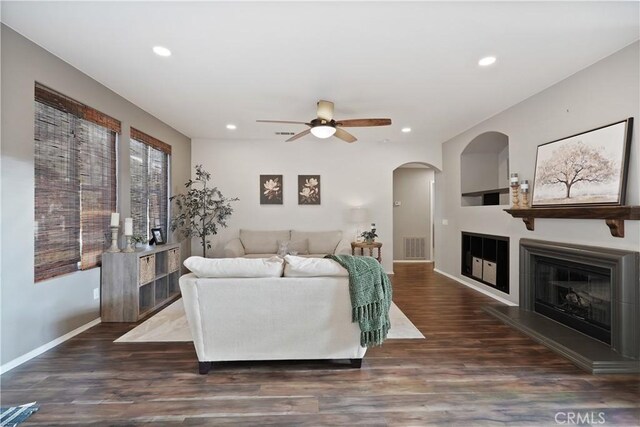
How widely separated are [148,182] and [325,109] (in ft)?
9.79

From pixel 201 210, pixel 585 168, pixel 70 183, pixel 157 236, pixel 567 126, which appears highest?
pixel 567 126

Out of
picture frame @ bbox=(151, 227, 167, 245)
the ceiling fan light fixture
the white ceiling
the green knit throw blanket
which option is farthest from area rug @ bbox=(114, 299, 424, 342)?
the white ceiling

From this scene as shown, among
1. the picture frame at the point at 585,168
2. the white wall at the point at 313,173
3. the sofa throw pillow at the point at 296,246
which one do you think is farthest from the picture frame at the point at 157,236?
the picture frame at the point at 585,168

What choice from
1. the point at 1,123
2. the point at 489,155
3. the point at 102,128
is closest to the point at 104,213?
the point at 102,128

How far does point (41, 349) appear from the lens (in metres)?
2.70

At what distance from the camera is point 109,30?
7.95 ft

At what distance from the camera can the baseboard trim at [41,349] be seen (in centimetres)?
240

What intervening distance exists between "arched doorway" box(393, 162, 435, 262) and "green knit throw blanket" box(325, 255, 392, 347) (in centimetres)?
569

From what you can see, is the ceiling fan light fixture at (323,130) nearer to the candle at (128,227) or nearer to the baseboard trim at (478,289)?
the candle at (128,227)

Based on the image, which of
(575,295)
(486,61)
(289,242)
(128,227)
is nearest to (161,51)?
(128,227)

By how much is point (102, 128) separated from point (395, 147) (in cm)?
499

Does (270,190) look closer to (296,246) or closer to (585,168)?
(296,246)

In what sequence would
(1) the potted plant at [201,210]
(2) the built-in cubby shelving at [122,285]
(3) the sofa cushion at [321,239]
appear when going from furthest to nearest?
(3) the sofa cushion at [321,239] < (1) the potted plant at [201,210] < (2) the built-in cubby shelving at [122,285]

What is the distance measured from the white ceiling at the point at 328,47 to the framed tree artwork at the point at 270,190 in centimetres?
210
